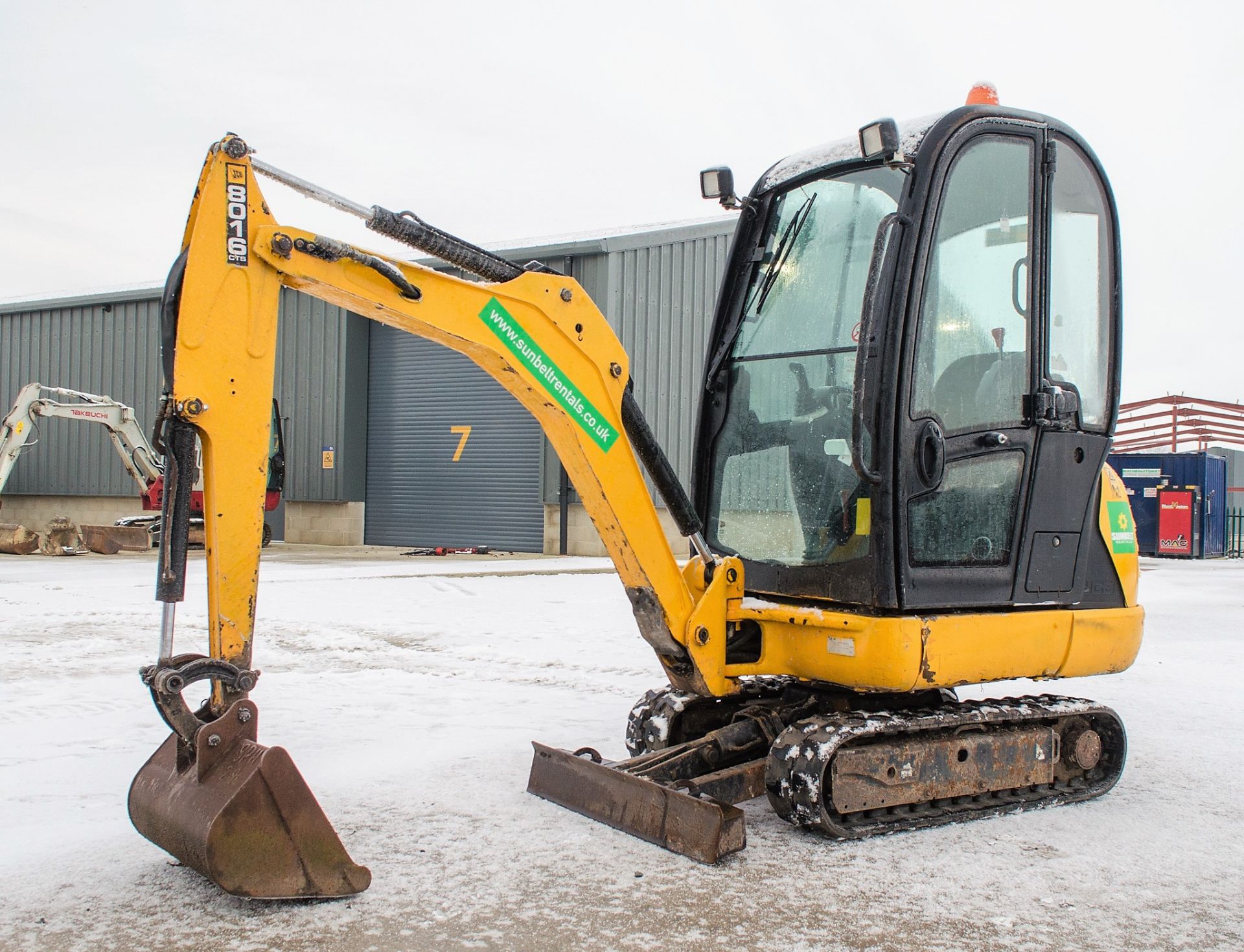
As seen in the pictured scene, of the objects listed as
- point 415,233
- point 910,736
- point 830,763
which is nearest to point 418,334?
point 415,233

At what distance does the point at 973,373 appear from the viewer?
171 inches

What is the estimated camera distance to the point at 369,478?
843 inches

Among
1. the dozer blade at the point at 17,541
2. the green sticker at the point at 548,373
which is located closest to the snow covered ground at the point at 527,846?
the green sticker at the point at 548,373

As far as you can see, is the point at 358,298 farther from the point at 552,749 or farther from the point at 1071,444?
the point at 1071,444

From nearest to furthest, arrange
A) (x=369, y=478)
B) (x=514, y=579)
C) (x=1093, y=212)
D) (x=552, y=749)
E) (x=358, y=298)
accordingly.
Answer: (x=358, y=298)
(x=552, y=749)
(x=1093, y=212)
(x=514, y=579)
(x=369, y=478)

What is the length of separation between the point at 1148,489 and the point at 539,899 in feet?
70.8

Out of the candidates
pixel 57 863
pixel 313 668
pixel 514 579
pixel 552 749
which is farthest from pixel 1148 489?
pixel 57 863

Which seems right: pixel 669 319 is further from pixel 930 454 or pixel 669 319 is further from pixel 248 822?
pixel 248 822

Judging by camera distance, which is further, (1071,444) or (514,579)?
(514,579)

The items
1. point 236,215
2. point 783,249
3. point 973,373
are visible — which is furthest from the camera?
point 783,249

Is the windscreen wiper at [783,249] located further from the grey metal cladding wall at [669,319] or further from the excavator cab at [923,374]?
the grey metal cladding wall at [669,319]

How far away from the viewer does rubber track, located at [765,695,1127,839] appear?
396 cm

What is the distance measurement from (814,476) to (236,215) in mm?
2347

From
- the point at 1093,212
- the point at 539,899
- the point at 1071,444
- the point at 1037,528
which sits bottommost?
the point at 539,899
